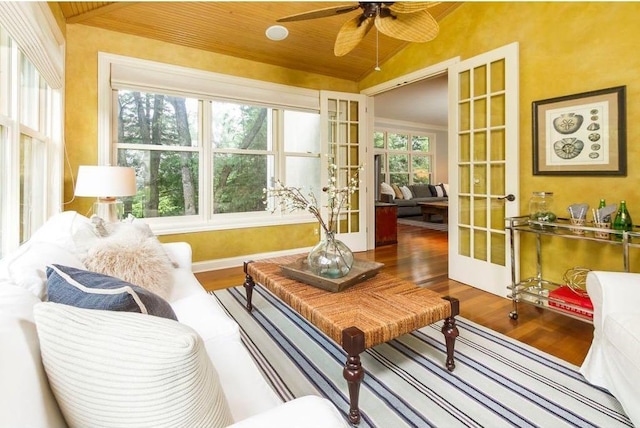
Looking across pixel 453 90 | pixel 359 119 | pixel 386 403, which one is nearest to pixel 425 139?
pixel 359 119

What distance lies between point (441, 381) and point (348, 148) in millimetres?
3646

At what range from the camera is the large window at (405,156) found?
900 cm

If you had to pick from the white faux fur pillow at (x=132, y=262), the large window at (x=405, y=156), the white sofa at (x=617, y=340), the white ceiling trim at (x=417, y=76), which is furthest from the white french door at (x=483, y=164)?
the large window at (x=405, y=156)

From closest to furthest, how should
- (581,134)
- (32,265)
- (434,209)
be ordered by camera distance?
(32,265)
(581,134)
(434,209)

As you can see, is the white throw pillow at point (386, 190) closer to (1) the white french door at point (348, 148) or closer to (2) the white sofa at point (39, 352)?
(1) the white french door at point (348, 148)

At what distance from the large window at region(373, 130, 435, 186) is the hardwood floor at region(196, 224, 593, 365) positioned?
4.36m

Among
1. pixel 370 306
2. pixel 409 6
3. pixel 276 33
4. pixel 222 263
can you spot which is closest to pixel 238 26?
pixel 276 33

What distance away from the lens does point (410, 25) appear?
2.28 m

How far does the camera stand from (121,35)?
11.0 feet

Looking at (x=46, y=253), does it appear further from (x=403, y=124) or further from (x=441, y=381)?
(x=403, y=124)

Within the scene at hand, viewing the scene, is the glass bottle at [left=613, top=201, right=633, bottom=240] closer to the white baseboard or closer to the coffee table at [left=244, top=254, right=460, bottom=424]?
the coffee table at [left=244, top=254, right=460, bottom=424]

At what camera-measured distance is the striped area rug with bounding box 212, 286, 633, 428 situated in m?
1.53

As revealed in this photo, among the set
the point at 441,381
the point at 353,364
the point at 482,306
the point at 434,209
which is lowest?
the point at 441,381

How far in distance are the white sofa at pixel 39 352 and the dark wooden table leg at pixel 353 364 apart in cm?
43
